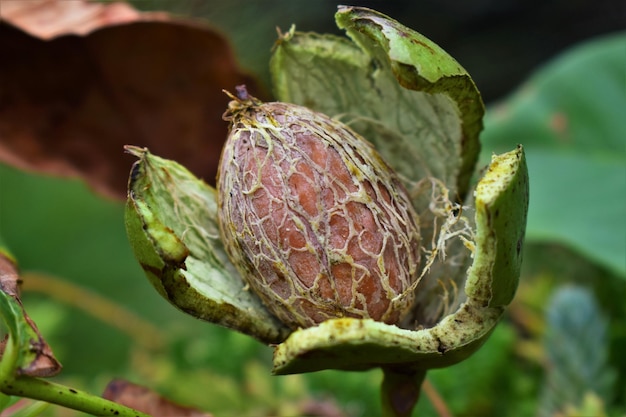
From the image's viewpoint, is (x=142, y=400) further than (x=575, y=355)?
No

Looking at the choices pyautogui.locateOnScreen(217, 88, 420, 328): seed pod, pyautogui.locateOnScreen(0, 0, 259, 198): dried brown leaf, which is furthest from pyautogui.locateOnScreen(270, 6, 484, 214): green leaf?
pyautogui.locateOnScreen(0, 0, 259, 198): dried brown leaf

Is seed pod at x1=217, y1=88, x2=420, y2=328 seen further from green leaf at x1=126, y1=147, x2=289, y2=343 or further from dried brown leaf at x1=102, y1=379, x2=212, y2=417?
dried brown leaf at x1=102, y1=379, x2=212, y2=417

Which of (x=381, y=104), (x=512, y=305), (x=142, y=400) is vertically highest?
(x=381, y=104)

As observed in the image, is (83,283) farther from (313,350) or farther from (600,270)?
(313,350)

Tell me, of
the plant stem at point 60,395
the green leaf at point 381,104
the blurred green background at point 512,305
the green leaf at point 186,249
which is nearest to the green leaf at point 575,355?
the blurred green background at point 512,305

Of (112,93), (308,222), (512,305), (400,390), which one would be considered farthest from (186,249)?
(512,305)

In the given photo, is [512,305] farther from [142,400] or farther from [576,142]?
[142,400]

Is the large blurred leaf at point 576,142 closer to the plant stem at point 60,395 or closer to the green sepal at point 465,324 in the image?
the green sepal at point 465,324
